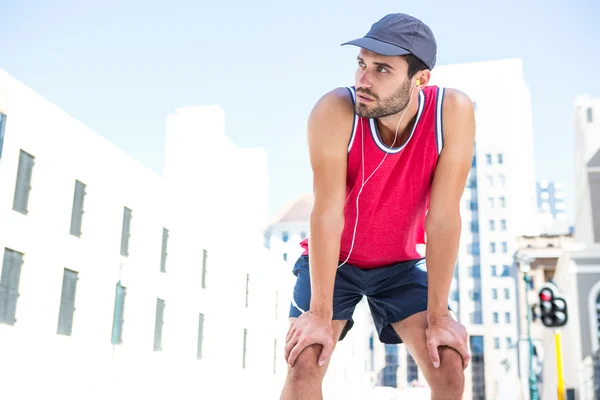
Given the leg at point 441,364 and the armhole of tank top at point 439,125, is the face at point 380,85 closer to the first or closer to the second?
the armhole of tank top at point 439,125

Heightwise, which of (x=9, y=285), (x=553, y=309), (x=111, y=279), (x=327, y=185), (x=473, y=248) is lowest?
(x=327, y=185)

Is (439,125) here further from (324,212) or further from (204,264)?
(204,264)

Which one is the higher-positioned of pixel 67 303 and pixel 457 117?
pixel 67 303

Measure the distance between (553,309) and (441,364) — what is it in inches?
376

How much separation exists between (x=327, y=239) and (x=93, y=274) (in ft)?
75.9

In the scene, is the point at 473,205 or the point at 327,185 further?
the point at 473,205

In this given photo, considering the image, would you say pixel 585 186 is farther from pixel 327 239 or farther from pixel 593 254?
pixel 327 239

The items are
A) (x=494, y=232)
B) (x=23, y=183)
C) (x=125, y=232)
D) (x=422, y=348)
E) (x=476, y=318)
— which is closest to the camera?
(x=422, y=348)

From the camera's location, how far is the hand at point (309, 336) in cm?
297

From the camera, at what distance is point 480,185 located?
91.9 m

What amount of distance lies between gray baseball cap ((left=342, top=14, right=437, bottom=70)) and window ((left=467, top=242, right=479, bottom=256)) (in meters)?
91.2

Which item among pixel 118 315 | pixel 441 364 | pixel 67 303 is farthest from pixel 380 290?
pixel 118 315

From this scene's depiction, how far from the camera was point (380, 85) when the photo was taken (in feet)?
9.45

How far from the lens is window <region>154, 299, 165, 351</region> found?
29489 millimetres
